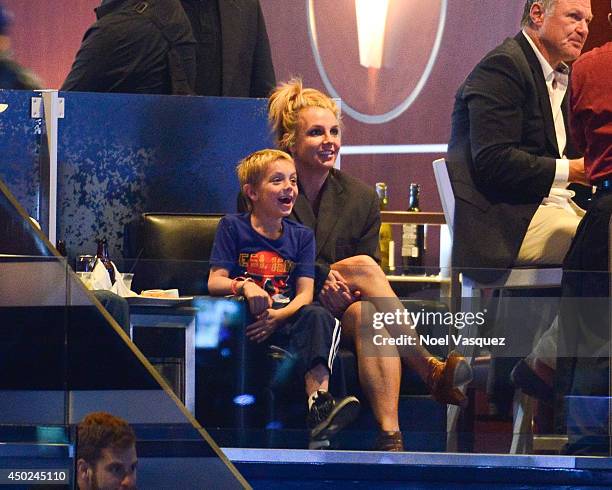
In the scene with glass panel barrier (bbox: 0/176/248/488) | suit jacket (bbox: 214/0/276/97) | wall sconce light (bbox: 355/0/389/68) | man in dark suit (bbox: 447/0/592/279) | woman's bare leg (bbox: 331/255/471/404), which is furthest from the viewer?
wall sconce light (bbox: 355/0/389/68)

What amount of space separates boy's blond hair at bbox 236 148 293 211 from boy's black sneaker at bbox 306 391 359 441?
751 millimetres

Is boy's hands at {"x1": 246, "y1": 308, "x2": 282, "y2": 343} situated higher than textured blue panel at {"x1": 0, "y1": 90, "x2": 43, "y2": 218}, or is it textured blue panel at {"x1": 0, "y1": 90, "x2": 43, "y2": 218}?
textured blue panel at {"x1": 0, "y1": 90, "x2": 43, "y2": 218}

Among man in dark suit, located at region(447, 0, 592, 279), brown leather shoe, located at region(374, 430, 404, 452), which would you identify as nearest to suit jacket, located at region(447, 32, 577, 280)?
man in dark suit, located at region(447, 0, 592, 279)

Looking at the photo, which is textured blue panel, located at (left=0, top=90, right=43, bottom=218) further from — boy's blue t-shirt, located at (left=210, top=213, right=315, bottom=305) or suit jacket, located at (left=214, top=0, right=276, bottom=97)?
boy's blue t-shirt, located at (left=210, top=213, right=315, bottom=305)

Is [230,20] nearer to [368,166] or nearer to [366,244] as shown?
[366,244]

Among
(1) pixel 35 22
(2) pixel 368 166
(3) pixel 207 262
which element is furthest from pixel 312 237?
(1) pixel 35 22

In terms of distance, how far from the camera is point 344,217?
3211 mm

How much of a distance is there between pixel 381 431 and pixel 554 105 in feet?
4.27

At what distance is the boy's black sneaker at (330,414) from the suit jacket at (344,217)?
0.59 m

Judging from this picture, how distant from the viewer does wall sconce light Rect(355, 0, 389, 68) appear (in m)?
6.50

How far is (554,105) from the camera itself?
11.1 ft

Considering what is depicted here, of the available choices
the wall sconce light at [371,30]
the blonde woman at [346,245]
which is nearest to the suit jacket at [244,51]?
the blonde woman at [346,245]

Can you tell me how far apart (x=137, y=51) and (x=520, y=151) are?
3.77ft

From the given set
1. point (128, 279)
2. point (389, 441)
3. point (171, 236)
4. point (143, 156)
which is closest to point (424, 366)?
point (389, 441)
